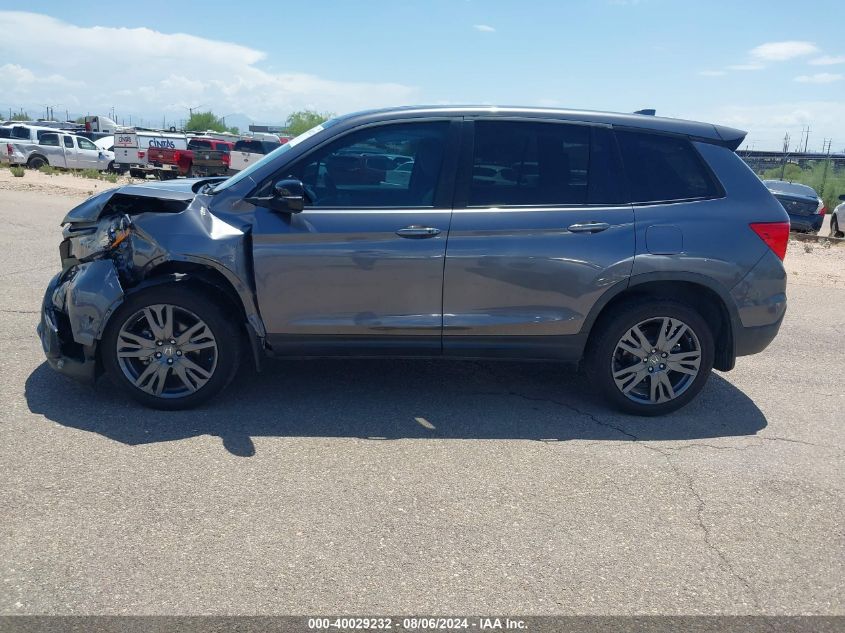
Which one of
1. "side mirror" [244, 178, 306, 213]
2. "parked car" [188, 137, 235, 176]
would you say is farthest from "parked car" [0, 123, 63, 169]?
"side mirror" [244, 178, 306, 213]

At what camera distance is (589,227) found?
196 inches

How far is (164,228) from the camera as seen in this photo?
488 cm

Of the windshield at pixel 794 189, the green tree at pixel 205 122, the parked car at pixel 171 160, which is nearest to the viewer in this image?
the windshield at pixel 794 189

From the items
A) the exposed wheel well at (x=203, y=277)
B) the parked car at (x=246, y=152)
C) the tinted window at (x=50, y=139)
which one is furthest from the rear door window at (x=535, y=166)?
the tinted window at (x=50, y=139)

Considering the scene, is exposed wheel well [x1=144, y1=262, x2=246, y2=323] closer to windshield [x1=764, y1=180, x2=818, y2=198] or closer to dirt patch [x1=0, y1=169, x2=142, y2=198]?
dirt patch [x1=0, y1=169, x2=142, y2=198]

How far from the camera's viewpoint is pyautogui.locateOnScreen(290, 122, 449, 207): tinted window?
196 inches

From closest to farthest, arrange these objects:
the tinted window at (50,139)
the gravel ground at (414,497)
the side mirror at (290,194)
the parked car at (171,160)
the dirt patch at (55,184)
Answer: the gravel ground at (414,497) → the side mirror at (290,194) → the dirt patch at (55,184) → the parked car at (171,160) → the tinted window at (50,139)

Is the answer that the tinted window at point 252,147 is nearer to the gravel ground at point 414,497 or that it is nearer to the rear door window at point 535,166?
the gravel ground at point 414,497

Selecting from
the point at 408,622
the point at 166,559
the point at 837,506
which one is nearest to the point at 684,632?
the point at 408,622

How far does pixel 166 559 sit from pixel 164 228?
2.26 meters

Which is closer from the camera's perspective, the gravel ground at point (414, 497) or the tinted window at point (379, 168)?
the gravel ground at point (414, 497)

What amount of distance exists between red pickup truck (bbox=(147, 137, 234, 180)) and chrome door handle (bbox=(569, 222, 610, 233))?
2223cm

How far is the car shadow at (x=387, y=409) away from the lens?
4.80 meters

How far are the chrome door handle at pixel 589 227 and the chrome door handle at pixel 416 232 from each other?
2.90 ft
